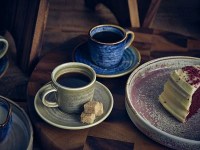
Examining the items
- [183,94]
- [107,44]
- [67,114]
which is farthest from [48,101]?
[183,94]

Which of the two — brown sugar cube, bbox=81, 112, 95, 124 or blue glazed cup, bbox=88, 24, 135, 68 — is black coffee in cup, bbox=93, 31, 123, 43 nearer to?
blue glazed cup, bbox=88, 24, 135, 68

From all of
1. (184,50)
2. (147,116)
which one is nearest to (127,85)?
(147,116)

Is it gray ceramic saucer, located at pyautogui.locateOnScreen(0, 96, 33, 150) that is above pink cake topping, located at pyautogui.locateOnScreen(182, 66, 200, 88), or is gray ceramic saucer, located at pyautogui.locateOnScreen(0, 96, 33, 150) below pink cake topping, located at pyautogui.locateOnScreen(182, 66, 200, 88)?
below

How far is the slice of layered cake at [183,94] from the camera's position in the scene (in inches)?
29.7

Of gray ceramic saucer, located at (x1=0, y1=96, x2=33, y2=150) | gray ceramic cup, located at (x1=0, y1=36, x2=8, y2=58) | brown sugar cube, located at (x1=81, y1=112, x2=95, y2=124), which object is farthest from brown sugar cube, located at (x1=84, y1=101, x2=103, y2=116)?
gray ceramic cup, located at (x1=0, y1=36, x2=8, y2=58)

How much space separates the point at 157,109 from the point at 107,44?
0.18 meters

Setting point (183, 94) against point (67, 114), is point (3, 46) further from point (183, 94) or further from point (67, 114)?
point (183, 94)

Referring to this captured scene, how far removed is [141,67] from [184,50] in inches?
6.5

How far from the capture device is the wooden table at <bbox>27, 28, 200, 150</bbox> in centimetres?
69

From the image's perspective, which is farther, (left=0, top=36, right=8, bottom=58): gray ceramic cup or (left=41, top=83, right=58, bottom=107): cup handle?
(left=0, top=36, right=8, bottom=58): gray ceramic cup

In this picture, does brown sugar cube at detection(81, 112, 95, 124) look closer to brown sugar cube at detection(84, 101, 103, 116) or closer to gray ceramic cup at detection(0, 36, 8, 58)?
brown sugar cube at detection(84, 101, 103, 116)

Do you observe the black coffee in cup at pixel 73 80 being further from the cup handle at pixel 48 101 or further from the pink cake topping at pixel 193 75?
the pink cake topping at pixel 193 75

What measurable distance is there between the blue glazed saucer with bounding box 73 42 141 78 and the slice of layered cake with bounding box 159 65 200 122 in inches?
4.3

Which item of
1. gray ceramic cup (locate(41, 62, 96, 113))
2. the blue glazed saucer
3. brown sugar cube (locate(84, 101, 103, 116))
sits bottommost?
the blue glazed saucer
